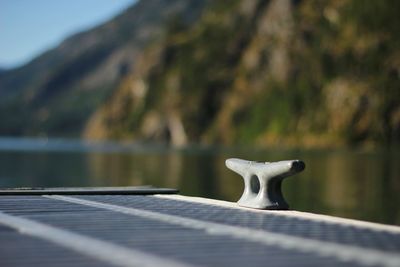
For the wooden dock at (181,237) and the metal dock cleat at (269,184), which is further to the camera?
the metal dock cleat at (269,184)

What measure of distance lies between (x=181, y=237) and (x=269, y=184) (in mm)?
4801

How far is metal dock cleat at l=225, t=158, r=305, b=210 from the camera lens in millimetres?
13391

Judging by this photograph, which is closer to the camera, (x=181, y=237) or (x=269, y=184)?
(x=181, y=237)

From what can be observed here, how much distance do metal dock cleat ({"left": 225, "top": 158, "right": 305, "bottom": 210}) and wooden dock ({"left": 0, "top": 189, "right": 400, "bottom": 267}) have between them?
49 centimetres

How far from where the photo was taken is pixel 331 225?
11.0 meters

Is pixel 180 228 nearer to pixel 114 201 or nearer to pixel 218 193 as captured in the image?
pixel 114 201

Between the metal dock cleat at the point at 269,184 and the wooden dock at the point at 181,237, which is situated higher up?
the metal dock cleat at the point at 269,184

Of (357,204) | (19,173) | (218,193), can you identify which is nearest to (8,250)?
(357,204)

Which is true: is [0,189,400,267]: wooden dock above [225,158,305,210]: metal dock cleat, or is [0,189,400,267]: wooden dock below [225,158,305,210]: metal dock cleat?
below

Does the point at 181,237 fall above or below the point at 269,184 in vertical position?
below

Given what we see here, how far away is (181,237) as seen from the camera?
9.39 metres

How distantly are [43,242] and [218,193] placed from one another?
49339 millimetres

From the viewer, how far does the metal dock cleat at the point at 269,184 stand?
→ 43.9ft

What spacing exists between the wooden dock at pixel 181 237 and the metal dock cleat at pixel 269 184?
49 cm
